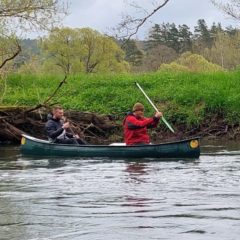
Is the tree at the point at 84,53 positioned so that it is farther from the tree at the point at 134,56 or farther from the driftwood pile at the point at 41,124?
the driftwood pile at the point at 41,124

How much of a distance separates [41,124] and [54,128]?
161 inches

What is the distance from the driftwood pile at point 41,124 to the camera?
72.0 ft

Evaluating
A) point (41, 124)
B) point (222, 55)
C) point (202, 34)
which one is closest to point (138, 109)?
point (41, 124)

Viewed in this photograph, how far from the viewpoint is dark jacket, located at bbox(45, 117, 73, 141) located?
18.4 meters

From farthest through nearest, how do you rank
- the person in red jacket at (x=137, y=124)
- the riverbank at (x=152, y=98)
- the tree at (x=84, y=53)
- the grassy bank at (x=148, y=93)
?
the tree at (x=84, y=53)
the grassy bank at (x=148, y=93)
the riverbank at (x=152, y=98)
the person in red jacket at (x=137, y=124)

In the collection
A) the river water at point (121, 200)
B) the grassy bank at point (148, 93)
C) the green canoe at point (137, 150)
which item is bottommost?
the river water at point (121, 200)

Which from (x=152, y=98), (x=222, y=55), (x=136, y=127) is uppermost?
(x=222, y=55)

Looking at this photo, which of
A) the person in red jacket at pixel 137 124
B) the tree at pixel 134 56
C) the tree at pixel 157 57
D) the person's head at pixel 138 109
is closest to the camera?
the person in red jacket at pixel 137 124

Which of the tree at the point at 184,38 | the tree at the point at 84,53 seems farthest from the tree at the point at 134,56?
the tree at the point at 84,53

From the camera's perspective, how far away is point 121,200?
1067 centimetres

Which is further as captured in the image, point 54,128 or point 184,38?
point 184,38

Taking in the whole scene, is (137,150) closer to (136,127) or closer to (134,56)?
(136,127)

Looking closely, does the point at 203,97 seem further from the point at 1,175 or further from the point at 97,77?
the point at 1,175

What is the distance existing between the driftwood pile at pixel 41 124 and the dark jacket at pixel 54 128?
2736 millimetres
